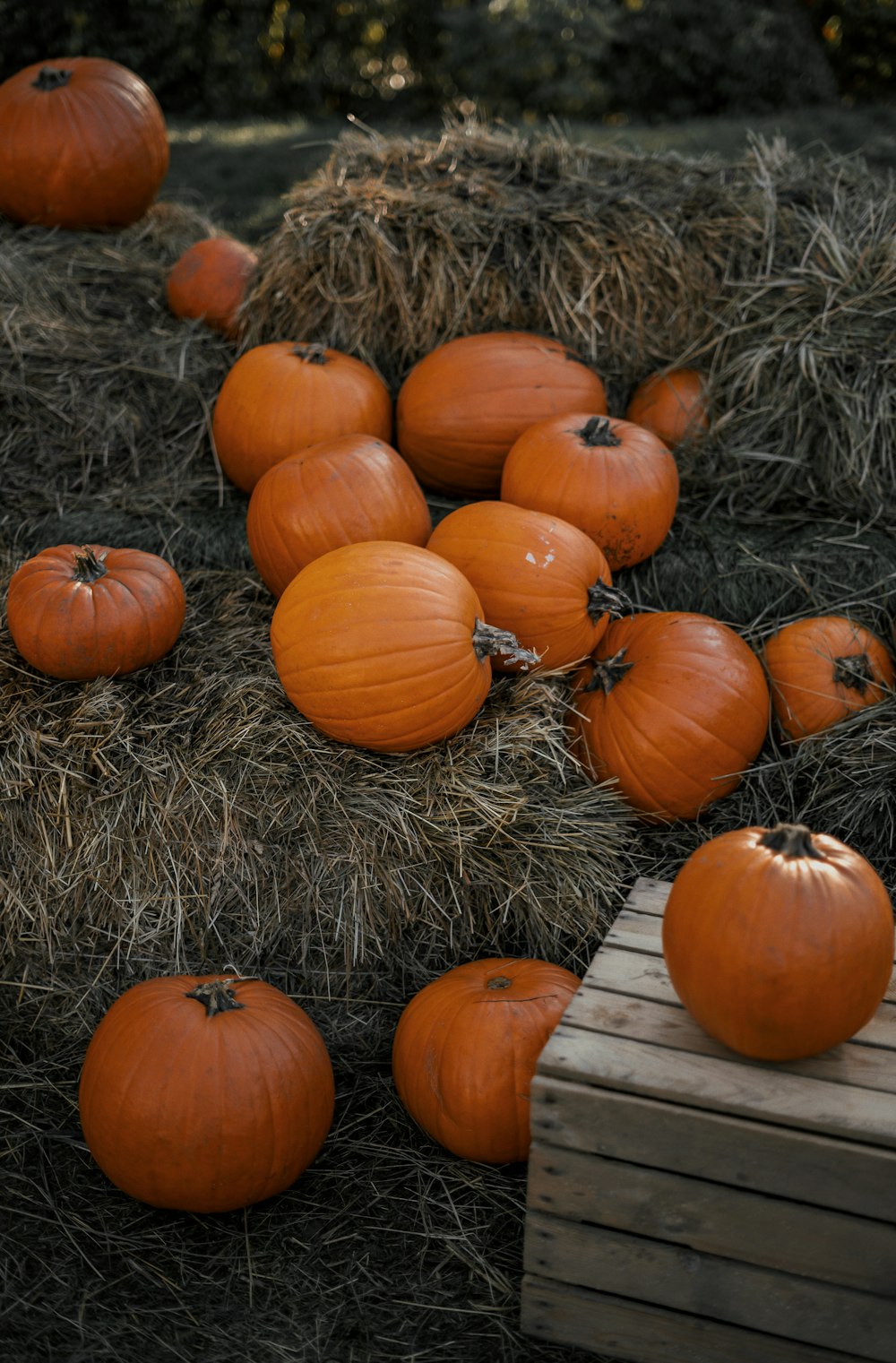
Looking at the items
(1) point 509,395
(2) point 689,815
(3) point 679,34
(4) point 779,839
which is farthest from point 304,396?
(3) point 679,34

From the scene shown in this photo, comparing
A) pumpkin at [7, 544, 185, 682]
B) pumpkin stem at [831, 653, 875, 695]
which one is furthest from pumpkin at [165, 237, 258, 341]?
pumpkin stem at [831, 653, 875, 695]

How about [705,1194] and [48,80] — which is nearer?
[705,1194]

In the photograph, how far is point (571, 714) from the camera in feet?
10.6

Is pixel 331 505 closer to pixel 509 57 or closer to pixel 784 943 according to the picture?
pixel 784 943

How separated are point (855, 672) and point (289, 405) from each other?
6.00 ft

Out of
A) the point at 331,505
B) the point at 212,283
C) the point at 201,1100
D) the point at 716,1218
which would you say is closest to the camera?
the point at 716,1218

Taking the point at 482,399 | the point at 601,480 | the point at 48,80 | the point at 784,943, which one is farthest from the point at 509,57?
the point at 784,943

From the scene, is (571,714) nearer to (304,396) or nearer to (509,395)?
(509,395)

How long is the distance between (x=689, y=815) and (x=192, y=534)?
1.73 m

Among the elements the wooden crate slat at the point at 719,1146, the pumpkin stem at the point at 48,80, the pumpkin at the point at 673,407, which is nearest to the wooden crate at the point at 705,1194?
the wooden crate slat at the point at 719,1146

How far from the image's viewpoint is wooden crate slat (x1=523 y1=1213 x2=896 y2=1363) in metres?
1.94

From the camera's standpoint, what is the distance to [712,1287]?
79.3 inches

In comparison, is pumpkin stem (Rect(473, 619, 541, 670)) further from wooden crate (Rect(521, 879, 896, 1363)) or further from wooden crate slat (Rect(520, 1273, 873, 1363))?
wooden crate slat (Rect(520, 1273, 873, 1363))

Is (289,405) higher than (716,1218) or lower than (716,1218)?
higher
